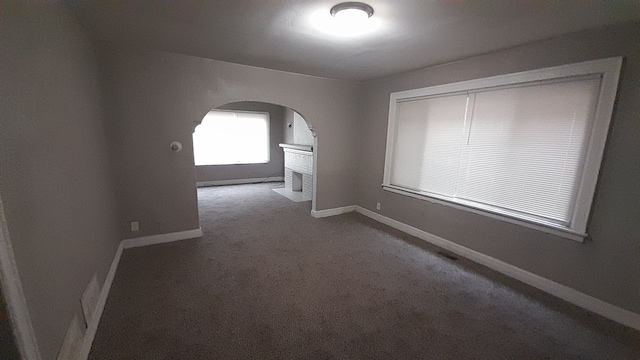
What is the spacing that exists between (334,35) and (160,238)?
311cm

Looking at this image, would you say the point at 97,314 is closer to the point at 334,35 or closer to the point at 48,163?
the point at 48,163

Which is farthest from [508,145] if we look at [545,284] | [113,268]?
[113,268]

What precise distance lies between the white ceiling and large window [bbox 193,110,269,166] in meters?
3.89

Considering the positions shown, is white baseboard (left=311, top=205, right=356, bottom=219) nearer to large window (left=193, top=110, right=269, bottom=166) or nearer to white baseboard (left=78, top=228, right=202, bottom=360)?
white baseboard (left=78, top=228, right=202, bottom=360)

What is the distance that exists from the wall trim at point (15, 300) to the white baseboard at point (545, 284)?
3514 millimetres

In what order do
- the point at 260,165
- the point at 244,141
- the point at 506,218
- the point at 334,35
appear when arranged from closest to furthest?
the point at 334,35 → the point at 506,218 → the point at 244,141 → the point at 260,165

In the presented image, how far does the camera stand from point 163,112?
9.49ft

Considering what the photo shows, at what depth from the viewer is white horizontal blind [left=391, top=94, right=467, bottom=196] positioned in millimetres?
2982

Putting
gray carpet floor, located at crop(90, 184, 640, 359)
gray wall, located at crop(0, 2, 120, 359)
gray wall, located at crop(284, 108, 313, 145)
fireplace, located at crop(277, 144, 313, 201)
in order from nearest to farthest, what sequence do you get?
gray wall, located at crop(0, 2, 120, 359)
gray carpet floor, located at crop(90, 184, 640, 359)
fireplace, located at crop(277, 144, 313, 201)
gray wall, located at crop(284, 108, 313, 145)

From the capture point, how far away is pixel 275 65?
3186 millimetres

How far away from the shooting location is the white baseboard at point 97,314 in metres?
1.51

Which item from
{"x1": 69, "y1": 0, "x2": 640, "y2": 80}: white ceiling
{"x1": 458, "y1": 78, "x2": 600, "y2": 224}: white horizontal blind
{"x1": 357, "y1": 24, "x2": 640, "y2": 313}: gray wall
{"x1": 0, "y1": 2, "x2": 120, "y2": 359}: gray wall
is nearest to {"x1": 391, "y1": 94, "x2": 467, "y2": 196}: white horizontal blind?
{"x1": 458, "y1": 78, "x2": 600, "y2": 224}: white horizontal blind

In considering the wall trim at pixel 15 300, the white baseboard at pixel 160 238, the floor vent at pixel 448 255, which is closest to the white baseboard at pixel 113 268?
the white baseboard at pixel 160 238

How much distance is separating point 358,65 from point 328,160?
5.23 feet
